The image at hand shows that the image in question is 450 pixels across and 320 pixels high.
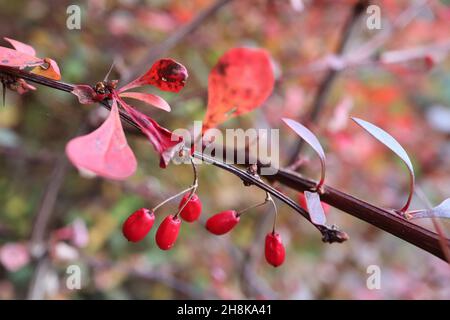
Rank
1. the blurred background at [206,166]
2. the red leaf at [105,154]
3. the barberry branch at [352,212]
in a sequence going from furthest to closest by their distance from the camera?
the blurred background at [206,166]
the barberry branch at [352,212]
the red leaf at [105,154]

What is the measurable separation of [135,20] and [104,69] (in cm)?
16

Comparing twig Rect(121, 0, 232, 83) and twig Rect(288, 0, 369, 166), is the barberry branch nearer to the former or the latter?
twig Rect(121, 0, 232, 83)

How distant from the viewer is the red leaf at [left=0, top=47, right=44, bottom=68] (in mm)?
483

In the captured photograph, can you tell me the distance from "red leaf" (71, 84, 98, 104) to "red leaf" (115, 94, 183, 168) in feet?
0.13

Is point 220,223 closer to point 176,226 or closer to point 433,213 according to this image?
point 176,226

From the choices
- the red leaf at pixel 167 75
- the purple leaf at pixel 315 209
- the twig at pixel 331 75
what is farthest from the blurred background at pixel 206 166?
the purple leaf at pixel 315 209

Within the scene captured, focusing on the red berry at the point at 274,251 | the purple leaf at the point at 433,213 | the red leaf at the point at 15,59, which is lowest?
the red berry at the point at 274,251

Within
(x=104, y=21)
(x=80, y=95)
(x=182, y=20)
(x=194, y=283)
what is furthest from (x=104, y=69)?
(x=80, y=95)

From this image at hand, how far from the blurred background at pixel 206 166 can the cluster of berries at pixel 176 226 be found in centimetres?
41

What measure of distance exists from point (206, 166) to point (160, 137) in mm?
988

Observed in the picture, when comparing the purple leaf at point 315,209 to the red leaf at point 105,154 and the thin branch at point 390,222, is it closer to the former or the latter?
the thin branch at point 390,222

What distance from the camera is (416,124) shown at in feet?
6.44

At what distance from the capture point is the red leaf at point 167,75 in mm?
527

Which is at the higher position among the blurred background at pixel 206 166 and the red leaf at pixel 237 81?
the blurred background at pixel 206 166
